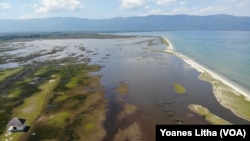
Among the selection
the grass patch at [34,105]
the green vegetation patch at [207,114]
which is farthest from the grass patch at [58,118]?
Result: the green vegetation patch at [207,114]

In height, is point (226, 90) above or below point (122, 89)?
below

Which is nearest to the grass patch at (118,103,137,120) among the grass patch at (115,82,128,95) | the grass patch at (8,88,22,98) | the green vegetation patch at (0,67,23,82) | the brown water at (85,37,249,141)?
the brown water at (85,37,249,141)

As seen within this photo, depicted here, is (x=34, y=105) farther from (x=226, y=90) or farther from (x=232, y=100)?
(x=226, y=90)

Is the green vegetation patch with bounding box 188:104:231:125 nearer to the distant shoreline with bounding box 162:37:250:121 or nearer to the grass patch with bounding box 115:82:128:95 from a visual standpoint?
the distant shoreline with bounding box 162:37:250:121

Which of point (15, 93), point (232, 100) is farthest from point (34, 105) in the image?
point (232, 100)

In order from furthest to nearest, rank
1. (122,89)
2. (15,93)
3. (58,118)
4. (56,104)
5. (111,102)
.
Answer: (122,89), (15,93), (111,102), (56,104), (58,118)

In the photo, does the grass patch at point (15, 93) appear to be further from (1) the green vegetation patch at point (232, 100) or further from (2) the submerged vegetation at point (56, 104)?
(1) the green vegetation patch at point (232, 100)

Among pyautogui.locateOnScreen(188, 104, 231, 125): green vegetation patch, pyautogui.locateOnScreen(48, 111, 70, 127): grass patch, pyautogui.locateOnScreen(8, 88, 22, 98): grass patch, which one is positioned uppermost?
pyautogui.locateOnScreen(8, 88, 22, 98): grass patch
